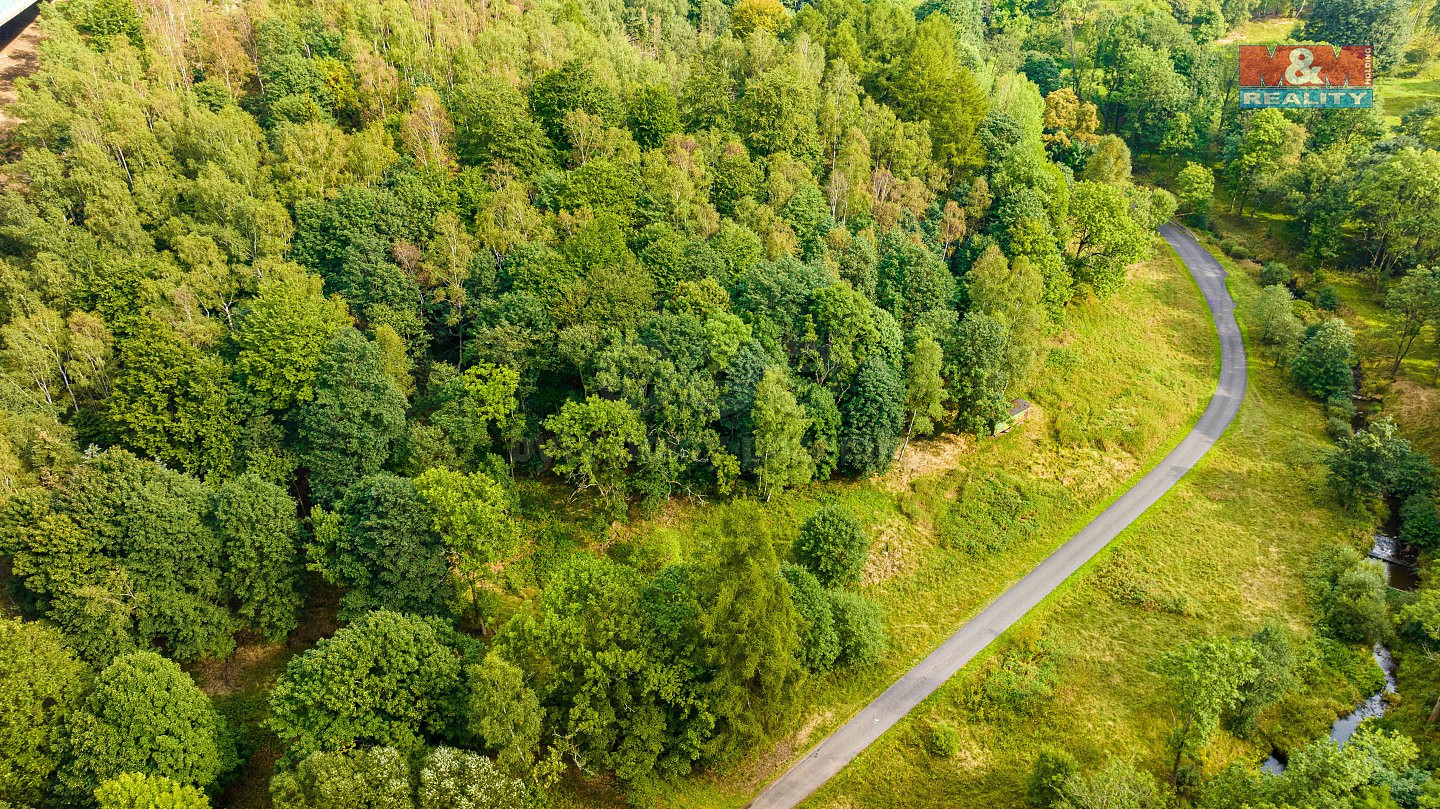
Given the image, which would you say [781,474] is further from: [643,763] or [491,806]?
[491,806]

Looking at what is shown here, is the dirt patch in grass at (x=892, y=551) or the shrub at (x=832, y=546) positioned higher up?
the shrub at (x=832, y=546)

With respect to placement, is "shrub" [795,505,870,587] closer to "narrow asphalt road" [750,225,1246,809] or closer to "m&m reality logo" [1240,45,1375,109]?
"narrow asphalt road" [750,225,1246,809]

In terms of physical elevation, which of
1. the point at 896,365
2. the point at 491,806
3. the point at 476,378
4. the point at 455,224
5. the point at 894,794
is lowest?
the point at 894,794

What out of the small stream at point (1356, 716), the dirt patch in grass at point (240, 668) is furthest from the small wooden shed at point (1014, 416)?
the dirt patch in grass at point (240, 668)

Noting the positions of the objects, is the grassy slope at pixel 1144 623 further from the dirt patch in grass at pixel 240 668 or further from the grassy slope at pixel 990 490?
the dirt patch in grass at pixel 240 668

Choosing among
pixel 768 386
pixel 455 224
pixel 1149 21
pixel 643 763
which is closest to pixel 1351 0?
pixel 1149 21

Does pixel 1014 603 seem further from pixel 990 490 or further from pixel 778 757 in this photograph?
pixel 778 757
